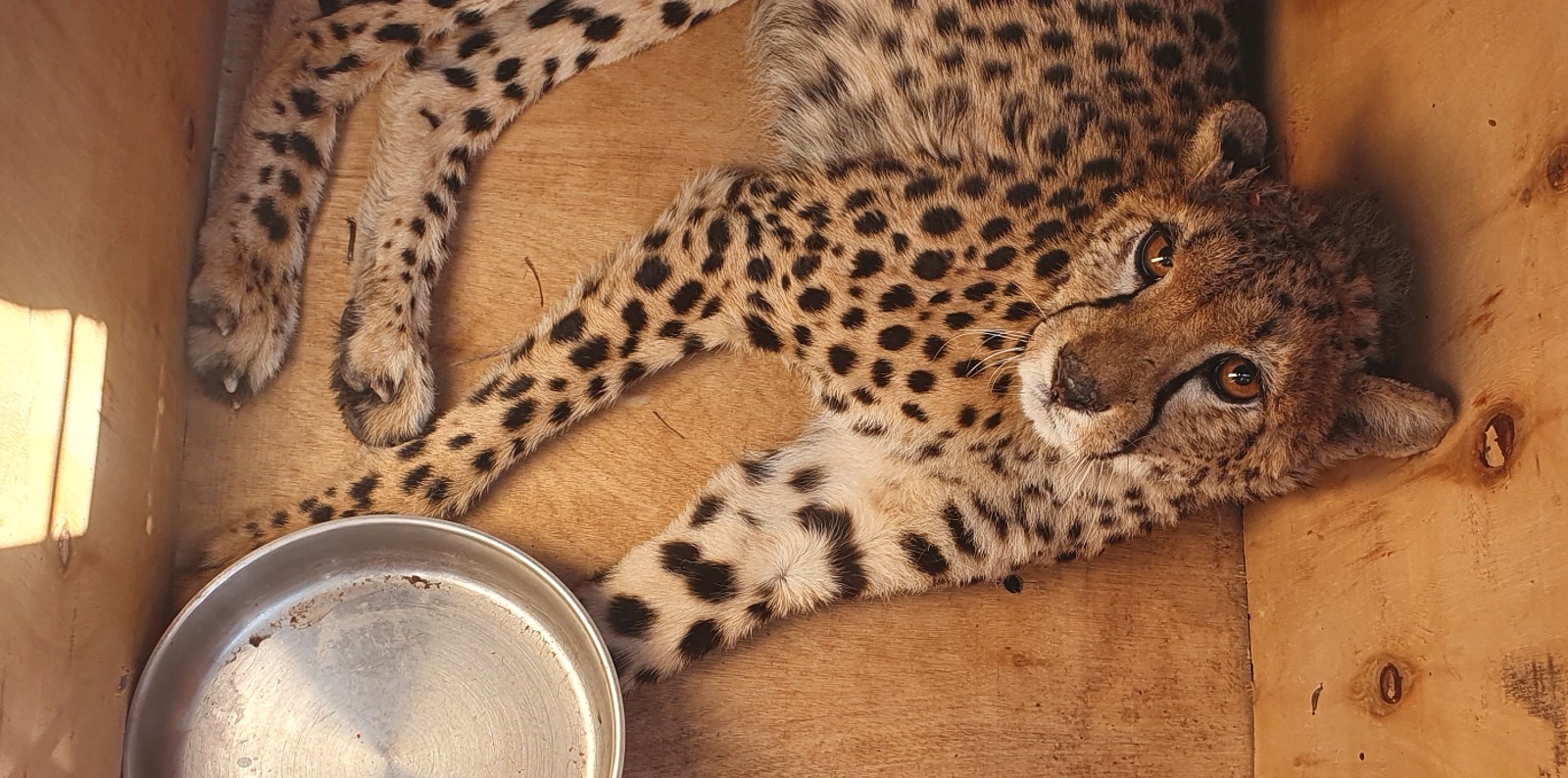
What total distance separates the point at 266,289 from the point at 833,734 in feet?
4.24

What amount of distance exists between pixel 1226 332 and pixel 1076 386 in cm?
23

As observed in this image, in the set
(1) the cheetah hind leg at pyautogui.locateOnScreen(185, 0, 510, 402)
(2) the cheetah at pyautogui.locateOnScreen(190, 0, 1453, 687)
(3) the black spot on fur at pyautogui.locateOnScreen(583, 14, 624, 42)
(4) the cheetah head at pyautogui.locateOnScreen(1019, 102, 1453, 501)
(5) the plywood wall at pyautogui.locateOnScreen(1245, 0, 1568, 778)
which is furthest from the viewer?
(3) the black spot on fur at pyautogui.locateOnScreen(583, 14, 624, 42)

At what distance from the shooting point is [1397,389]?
→ 167 cm

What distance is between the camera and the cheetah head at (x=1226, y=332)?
163 centimetres

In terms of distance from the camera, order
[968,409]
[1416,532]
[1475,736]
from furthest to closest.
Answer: [968,409], [1416,532], [1475,736]

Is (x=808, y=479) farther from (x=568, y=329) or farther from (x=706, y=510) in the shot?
(x=568, y=329)

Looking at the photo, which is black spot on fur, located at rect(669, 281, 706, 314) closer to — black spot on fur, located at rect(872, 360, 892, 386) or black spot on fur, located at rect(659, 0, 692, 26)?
black spot on fur, located at rect(872, 360, 892, 386)

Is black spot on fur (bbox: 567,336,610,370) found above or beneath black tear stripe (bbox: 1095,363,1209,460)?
above

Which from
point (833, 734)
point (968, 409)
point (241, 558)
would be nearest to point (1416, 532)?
point (968, 409)

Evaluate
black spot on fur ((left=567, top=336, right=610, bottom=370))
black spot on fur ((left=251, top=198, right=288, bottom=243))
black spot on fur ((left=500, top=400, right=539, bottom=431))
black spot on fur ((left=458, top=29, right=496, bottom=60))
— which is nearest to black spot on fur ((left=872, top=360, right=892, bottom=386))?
black spot on fur ((left=567, top=336, right=610, bottom=370))

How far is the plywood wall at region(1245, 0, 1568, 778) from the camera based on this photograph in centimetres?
153

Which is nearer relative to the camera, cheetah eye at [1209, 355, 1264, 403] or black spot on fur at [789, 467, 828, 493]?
cheetah eye at [1209, 355, 1264, 403]

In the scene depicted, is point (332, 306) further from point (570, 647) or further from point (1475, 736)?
point (1475, 736)

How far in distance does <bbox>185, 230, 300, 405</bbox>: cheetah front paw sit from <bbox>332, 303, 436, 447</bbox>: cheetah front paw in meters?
0.13
